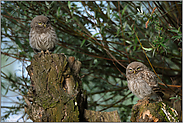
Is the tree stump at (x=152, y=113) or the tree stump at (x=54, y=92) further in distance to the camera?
the tree stump at (x=54, y=92)

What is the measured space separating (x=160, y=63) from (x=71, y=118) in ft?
5.82

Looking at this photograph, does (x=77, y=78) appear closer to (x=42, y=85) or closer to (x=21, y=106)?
(x=42, y=85)

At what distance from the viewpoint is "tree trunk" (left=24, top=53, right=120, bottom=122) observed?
194 centimetres

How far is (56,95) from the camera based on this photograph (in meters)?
1.98

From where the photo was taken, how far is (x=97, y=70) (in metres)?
3.28

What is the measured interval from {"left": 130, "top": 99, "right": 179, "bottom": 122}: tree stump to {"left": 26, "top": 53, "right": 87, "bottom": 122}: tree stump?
23.1 inches

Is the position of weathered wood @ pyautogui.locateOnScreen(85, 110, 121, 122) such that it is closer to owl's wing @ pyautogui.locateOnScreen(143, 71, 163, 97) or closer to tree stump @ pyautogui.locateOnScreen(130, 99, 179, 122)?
tree stump @ pyautogui.locateOnScreen(130, 99, 179, 122)

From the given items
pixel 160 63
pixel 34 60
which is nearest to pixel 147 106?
pixel 34 60

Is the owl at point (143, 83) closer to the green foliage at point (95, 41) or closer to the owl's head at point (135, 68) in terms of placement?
the owl's head at point (135, 68)

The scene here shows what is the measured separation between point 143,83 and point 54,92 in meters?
0.94

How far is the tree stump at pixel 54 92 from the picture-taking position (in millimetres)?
1941

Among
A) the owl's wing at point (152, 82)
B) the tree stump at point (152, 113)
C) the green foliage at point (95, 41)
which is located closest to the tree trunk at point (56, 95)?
the tree stump at point (152, 113)

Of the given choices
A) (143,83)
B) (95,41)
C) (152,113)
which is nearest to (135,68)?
(143,83)

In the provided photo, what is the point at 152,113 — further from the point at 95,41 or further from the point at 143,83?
the point at 95,41
